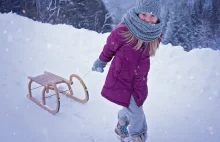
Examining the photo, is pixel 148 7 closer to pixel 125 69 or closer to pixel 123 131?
pixel 125 69

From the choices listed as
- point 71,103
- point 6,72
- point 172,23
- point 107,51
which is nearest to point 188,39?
point 172,23

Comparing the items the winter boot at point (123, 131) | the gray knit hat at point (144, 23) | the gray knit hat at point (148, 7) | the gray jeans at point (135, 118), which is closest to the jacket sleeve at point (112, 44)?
the gray knit hat at point (144, 23)

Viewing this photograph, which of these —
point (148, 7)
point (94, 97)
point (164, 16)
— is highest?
point (148, 7)

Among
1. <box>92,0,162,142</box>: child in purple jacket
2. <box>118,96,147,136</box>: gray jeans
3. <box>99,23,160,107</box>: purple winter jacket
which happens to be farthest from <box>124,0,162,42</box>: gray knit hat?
<box>118,96,147,136</box>: gray jeans

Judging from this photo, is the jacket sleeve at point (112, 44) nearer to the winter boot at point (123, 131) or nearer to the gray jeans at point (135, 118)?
the gray jeans at point (135, 118)

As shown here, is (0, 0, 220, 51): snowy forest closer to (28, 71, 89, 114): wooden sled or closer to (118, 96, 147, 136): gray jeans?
(28, 71, 89, 114): wooden sled

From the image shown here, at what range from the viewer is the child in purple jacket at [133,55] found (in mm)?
2715

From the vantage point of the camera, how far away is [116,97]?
301 centimetres

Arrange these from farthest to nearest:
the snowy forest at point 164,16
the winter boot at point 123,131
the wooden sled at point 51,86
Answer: the snowy forest at point 164,16 < the wooden sled at point 51,86 < the winter boot at point 123,131

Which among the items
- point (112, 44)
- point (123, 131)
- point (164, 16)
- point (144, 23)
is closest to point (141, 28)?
point (144, 23)

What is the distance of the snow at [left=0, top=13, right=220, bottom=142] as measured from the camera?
11.9 ft

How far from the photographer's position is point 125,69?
2.93m

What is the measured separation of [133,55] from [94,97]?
6.32 ft

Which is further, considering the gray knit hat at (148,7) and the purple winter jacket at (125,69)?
the purple winter jacket at (125,69)
